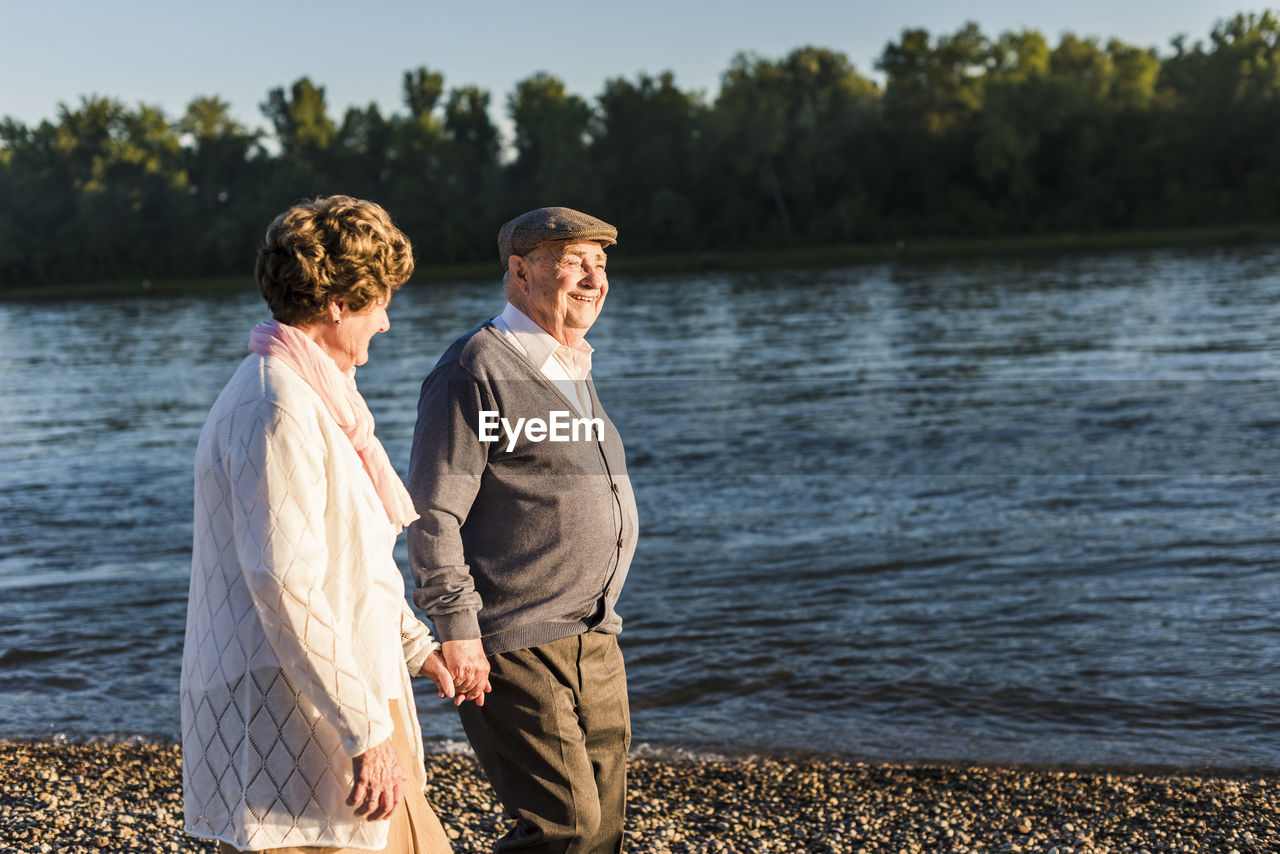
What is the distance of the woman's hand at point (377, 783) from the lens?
260 cm

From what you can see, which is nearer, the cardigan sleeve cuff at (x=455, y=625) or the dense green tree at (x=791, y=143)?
the cardigan sleeve cuff at (x=455, y=625)

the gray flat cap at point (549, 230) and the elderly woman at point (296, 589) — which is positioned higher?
the gray flat cap at point (549, 230)

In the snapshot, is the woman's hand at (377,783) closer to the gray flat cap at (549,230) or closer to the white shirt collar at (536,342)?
the white shirt collar at (536,342)

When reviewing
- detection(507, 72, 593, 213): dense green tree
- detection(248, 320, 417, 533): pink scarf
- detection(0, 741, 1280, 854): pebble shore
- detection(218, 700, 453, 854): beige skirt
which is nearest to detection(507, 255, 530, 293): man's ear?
detection(248, 320, 417, 533): pink scarf

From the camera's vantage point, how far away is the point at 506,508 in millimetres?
3334

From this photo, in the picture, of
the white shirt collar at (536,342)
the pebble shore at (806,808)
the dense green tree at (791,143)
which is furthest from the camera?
the dense green tree at (791,143)

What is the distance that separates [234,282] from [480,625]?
9184 centimetres

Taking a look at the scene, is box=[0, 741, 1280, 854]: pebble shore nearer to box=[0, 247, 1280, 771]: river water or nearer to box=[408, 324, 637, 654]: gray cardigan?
box=[0, 247, 1280, 771]: river water

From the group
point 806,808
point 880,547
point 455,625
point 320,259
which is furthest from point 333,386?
point 880,547

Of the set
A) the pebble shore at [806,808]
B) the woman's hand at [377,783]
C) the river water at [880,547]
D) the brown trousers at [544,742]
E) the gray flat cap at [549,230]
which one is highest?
the gray flat cap at [549,230]

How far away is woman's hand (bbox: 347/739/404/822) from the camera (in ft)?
8.54

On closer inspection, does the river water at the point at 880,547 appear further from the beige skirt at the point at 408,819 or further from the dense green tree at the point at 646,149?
the dense green tree at the point at 646,149

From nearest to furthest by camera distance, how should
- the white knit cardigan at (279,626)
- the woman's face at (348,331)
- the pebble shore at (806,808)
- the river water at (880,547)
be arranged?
1. the white knit cardigan at (279,626)
2. the woman's face at (348,331)
3. the pebble shore at (806,808)
4. the river water at (880,547)

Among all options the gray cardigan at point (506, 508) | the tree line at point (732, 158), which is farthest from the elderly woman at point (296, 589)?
the tree line at point (732, 158)
